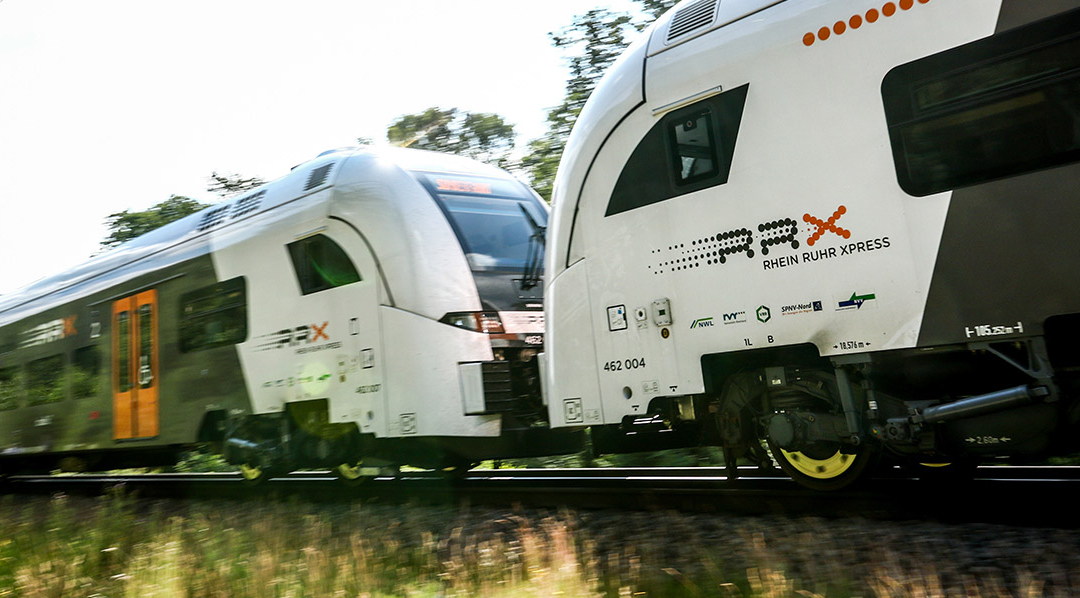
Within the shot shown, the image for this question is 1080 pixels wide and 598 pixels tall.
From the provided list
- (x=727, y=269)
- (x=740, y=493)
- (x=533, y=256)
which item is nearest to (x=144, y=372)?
(x=533, y=256)

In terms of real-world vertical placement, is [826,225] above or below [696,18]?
below

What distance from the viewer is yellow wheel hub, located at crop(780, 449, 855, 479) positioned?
545 centimetres

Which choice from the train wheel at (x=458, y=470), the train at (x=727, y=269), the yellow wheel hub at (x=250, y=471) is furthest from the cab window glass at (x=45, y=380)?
the train wheel at (x=458, y=470)

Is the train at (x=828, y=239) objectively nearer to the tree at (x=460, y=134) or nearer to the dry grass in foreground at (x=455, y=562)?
the dry grass in foreground at (x=455, y=562)

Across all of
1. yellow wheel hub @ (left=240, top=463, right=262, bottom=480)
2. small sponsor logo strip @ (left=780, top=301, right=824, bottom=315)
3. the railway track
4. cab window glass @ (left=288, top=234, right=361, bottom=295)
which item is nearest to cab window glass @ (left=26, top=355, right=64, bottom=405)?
yellow wheel hub @ (left=240, top=463, right=262, bottom=480)

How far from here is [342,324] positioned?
26.6ft

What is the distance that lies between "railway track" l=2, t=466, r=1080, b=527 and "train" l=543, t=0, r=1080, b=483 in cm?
23

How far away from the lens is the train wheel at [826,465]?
17.6 feet

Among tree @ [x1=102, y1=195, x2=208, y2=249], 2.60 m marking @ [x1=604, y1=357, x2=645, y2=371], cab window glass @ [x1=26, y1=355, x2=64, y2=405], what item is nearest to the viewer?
2.60 m marking @ [x1=604, y1=357, x2=645, y2=371]

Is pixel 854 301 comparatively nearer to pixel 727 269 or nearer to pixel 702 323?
pixel 727 269

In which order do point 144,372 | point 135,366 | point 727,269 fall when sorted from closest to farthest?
point 727,269, point 144,372, point 135,366

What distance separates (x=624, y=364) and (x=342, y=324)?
10.9 ft

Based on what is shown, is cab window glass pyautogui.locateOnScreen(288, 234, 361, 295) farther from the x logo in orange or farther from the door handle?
the x logo in orange

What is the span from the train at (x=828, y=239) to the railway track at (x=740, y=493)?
0.23 metres
